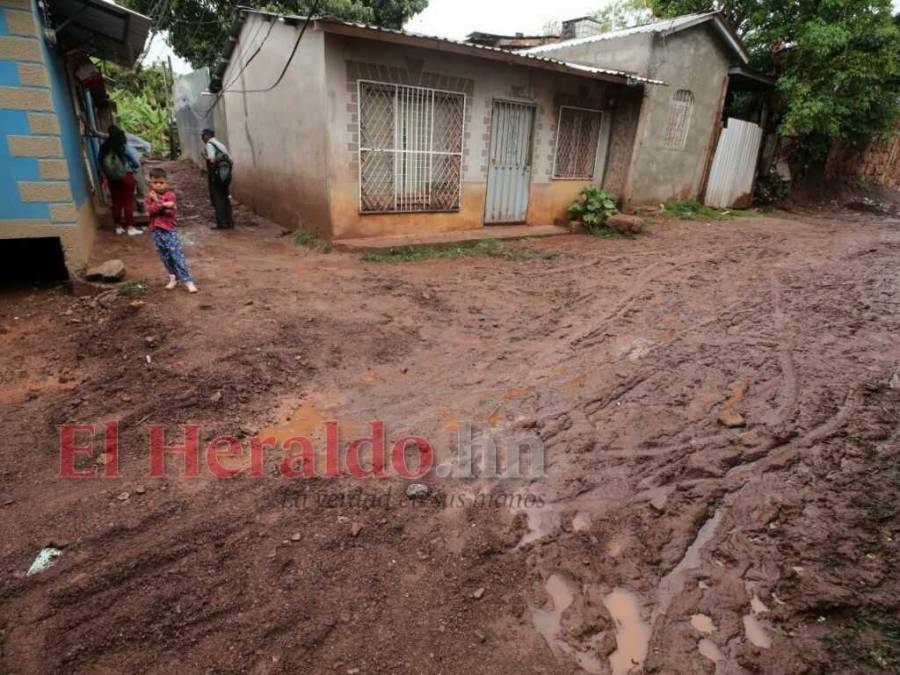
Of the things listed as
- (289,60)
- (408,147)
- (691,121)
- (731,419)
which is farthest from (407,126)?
(691,121)

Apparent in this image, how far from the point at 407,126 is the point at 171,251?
4178 millimetres

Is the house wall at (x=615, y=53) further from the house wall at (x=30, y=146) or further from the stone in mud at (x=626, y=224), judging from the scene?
the house wall at (x=30, y=146)

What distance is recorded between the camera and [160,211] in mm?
4871

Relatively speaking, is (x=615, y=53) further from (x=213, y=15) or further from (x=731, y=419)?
(x=213, y=15)

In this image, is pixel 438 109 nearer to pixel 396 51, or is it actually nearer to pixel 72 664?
pixel 396 51

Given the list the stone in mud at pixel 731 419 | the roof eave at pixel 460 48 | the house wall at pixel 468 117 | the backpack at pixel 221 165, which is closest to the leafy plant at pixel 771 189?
the house wall at pixel 468 117

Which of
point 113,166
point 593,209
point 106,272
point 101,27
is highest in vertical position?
point 101,27

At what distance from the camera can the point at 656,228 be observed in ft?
33.3

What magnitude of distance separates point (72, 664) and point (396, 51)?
298 inches

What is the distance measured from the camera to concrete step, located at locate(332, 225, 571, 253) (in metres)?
7.48

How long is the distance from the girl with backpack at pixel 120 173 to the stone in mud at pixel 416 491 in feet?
22.4

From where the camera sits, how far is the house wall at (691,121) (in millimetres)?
10738

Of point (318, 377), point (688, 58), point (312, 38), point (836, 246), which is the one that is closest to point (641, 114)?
point (688, 58)

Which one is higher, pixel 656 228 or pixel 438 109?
pixel 438 109
